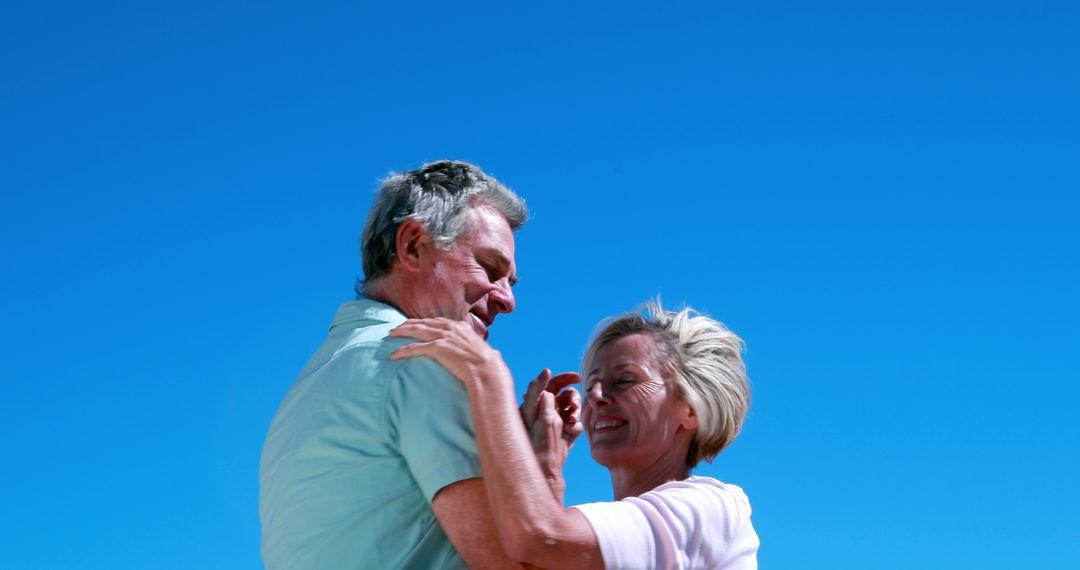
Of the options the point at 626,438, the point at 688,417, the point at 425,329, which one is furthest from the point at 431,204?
the point at 688,417

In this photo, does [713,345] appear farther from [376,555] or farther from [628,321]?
[376,555]

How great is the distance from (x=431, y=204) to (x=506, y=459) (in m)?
1.24

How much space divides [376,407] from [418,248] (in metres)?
0.84

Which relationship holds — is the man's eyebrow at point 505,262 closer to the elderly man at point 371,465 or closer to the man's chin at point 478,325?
the man's chin at point 478,325

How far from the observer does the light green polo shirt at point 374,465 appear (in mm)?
3246

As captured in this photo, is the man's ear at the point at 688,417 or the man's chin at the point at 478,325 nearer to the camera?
the man's chin at the point at 478,325

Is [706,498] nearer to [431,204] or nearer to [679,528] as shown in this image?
[679,528]

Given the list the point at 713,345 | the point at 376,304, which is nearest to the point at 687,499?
the point at 713,345

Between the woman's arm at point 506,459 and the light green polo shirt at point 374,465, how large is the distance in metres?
0.05

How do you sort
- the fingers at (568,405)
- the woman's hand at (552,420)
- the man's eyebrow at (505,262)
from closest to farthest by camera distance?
the woman's hand at (552,420), the fingers at (568,405), the man's eyebrow at (505,262)

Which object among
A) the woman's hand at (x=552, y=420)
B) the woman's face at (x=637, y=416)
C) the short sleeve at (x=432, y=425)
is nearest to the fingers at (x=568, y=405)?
the woman's hand at (x=552, y=420)

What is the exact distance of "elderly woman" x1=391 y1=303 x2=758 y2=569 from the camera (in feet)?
10.7

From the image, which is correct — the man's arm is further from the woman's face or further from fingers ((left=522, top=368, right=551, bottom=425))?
the woman's face

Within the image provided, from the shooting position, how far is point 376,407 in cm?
334
